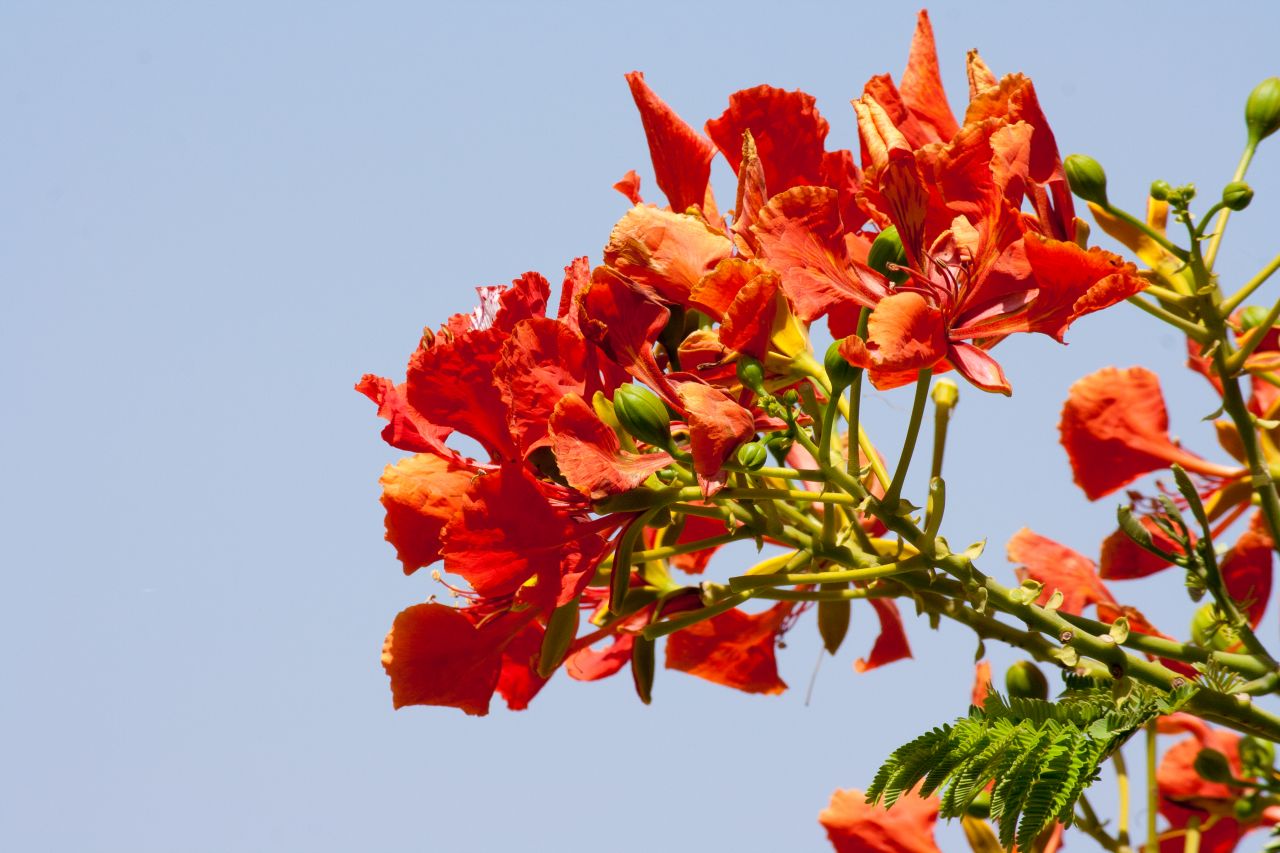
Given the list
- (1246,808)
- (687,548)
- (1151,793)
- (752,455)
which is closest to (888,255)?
(752,455)

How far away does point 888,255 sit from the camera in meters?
1.67

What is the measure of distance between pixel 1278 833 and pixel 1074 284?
79 cm

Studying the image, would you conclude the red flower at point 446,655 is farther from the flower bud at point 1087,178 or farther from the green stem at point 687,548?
the flower bud at point 1087,178

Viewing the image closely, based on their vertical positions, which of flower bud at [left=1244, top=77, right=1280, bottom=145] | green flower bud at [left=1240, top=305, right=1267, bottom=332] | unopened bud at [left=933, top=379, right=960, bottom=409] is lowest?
unopened bud at [left=933, top=379, right=960, bottom=409]

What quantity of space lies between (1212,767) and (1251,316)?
746 mm

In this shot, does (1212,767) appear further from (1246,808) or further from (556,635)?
(556,635)

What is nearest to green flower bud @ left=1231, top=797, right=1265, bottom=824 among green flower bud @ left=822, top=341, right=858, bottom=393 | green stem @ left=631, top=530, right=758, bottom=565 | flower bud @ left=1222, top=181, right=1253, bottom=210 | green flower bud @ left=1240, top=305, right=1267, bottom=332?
green flower bud @ left=1240, top=305, right=1267, bottom=332

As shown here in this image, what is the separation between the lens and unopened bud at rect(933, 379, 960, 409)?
6.63 feet

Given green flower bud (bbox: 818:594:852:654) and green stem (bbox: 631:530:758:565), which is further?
green flower bud (bbox: 818:594:852:654)

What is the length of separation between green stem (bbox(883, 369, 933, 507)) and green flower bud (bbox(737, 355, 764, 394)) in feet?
0.55

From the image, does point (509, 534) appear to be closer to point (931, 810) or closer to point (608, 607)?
point (608, 607)

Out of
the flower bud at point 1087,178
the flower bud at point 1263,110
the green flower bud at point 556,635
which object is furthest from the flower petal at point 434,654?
the flower bud at point 1263,110

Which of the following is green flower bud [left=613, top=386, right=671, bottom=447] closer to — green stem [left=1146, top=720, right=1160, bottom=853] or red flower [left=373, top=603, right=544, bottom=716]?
red flower [left=373, top=603, right=544, bottom=716]

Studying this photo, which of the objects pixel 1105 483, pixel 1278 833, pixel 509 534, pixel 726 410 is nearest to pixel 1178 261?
pixel 1105 483
